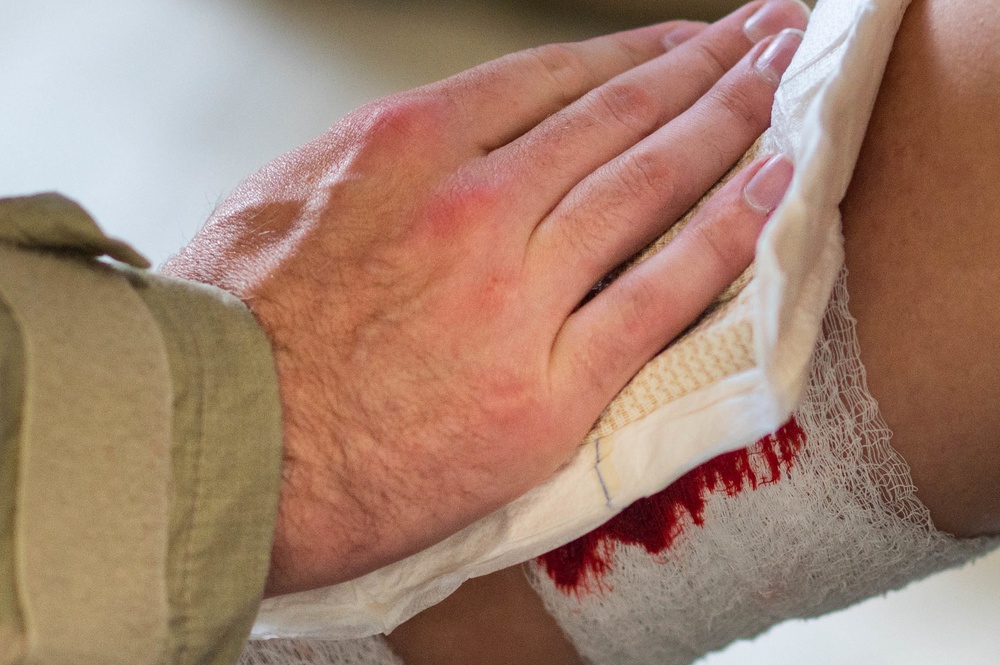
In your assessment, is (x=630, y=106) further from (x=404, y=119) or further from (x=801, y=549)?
(x=801, y=549)

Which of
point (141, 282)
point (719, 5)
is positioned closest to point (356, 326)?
point (141, 282)

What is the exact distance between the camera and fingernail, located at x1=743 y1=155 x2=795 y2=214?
421mm

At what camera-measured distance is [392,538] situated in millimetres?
426

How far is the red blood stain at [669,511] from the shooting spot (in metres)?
0.42

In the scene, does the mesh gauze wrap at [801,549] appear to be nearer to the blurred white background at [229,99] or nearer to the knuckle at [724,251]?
the knuckle at [724,251]

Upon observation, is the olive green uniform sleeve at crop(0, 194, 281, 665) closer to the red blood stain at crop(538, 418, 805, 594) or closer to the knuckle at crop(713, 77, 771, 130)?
the red blood stain at crop(538, 418, 805, 594)

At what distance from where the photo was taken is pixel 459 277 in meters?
0.45

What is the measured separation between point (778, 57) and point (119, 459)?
433 millimetres

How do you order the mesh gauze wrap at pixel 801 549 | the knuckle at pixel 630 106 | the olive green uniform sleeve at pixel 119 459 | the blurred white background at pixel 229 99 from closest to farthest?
1. the olive green uniform sleeve at pixel 119 459
2. the mesh gauze wrap at pixel 801 549
3. the knuckle at pixel 630 106
4. the blurred white background at pixel 229 99

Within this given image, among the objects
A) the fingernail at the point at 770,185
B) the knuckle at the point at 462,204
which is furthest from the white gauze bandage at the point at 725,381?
the knuckle at the point at 462,204

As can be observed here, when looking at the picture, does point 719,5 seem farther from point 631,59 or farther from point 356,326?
point 356,326

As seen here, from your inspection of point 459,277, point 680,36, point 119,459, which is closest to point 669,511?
point 459,277

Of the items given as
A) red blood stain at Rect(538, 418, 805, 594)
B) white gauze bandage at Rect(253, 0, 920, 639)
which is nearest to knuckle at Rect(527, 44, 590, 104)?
white gauze bandage at Rect(253, 0, 920, 639)

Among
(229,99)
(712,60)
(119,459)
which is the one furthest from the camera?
(229,99)
